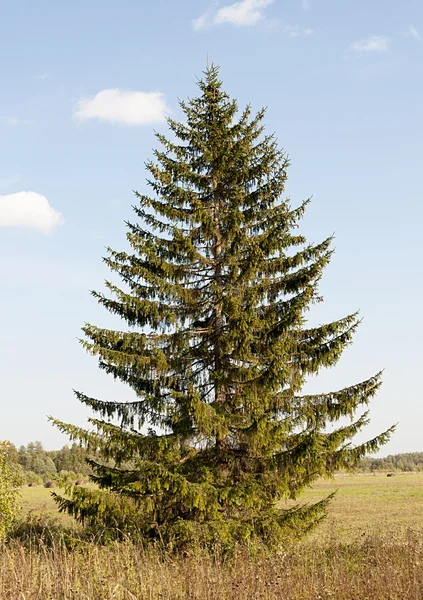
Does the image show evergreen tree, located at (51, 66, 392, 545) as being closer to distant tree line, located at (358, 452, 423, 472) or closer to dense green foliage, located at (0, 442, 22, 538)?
dense green foliage, located at (0, 442, 22, 538)

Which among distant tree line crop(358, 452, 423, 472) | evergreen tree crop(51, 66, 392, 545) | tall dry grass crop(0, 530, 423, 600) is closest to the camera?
tall dry grass crop(0, 530, 423, 600)

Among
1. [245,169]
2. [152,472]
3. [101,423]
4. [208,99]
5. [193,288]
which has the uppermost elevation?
[208,99]

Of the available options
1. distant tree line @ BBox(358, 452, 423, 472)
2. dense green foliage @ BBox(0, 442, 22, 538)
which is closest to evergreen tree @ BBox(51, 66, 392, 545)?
dense green foliage @ BBox(0, 442, 22, 538)

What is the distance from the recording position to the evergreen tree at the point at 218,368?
39.3 ft

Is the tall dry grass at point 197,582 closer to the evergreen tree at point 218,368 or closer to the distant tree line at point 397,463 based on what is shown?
the evergreen tree at point 218,368

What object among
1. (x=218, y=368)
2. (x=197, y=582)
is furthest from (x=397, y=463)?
(x=197, y=582)

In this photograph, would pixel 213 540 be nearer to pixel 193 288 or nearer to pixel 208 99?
pixel 193 288

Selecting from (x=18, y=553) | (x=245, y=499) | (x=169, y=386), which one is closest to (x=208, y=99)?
(x=169, y=386)

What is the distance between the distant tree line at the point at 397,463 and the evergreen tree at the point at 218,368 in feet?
284

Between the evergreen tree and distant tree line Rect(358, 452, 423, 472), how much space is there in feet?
284

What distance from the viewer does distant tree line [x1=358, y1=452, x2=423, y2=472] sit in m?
102

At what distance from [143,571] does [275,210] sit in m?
10.3

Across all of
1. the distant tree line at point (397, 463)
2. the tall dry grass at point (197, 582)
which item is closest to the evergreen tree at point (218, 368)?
the tall dry grass at point (197, 582)

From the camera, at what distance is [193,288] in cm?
1455
